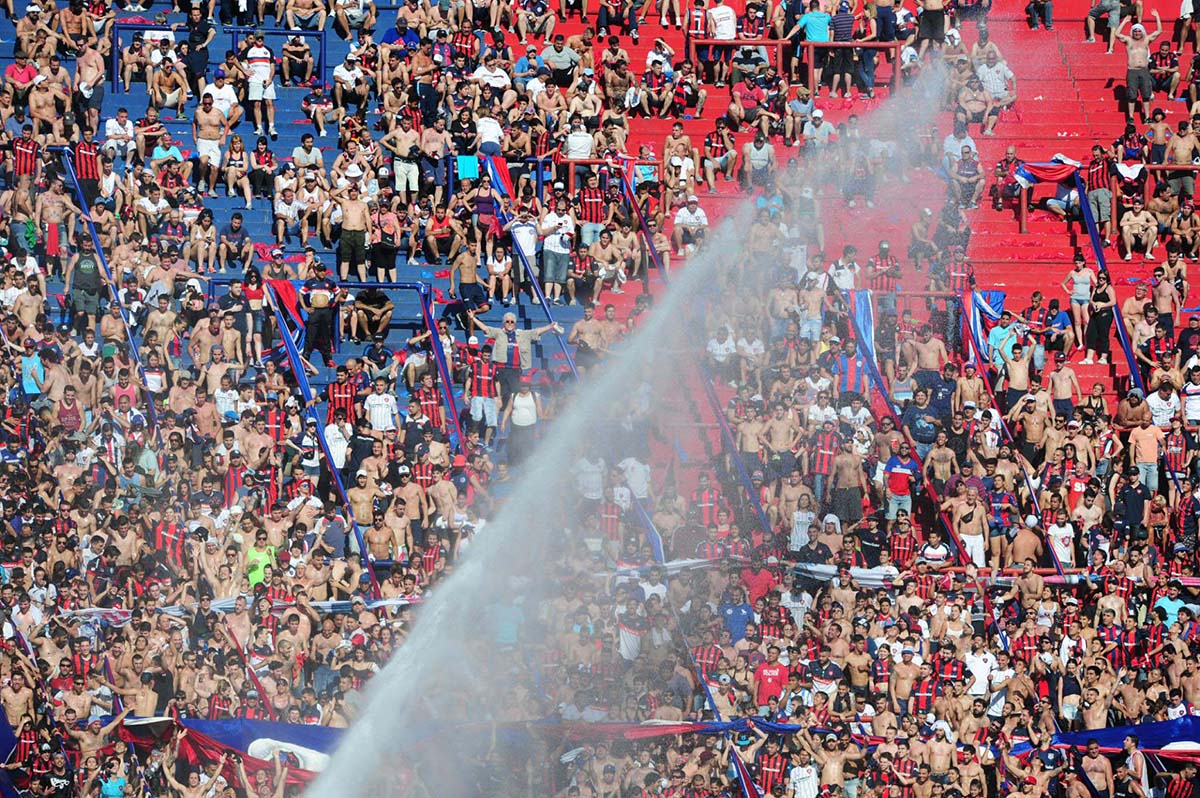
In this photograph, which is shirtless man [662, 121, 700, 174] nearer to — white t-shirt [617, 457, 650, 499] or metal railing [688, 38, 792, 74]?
metal railing [688, 38, 792, 74]

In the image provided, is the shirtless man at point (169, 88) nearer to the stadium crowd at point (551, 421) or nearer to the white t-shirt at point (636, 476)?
the stadium crowd at point (551, 421)

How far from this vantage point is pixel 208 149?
33.3 metres

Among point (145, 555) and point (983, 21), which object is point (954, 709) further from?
point (983, 21)

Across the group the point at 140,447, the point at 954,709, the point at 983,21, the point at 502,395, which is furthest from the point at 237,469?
the point at 983,21

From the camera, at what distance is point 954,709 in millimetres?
26500

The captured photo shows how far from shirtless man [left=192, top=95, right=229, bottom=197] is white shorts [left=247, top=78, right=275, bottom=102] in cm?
75

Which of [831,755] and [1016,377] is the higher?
[1016,377]

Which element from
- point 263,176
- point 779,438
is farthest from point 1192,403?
point 263,176

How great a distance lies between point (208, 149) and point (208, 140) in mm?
139

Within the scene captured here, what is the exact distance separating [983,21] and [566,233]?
860 centimetres

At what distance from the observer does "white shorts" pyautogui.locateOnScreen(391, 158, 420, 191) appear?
32969 millimetres

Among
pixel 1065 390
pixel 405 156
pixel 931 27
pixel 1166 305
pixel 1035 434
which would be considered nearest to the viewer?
pixel 1035 434

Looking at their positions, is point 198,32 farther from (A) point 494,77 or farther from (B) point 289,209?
(A) point 494,77

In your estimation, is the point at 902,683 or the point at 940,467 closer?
the point at 902,683
